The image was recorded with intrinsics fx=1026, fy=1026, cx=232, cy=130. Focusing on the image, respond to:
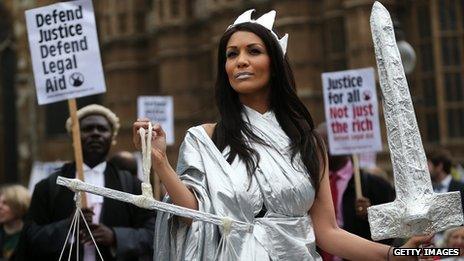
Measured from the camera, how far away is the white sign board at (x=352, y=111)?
8.08m

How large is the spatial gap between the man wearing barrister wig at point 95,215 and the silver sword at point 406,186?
2266mm

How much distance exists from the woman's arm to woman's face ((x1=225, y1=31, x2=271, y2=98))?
339mm

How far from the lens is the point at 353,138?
8.08m

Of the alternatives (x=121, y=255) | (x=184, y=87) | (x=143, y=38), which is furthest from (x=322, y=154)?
(x=143, y=38)

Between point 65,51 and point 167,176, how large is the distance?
281 centimetres

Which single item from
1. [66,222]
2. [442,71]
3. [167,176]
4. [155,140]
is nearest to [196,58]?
[442,71]

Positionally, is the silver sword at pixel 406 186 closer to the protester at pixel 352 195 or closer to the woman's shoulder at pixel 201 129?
the woman's shoulder at pixel 201 129

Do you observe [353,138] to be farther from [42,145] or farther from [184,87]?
[42,145]

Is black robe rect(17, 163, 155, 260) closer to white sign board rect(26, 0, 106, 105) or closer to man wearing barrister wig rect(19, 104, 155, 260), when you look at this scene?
man wearing barrister wig rect(19, 104, 155, 260)

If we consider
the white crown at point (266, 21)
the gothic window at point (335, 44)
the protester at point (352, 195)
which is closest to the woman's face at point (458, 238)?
the protester at point (352, 195)

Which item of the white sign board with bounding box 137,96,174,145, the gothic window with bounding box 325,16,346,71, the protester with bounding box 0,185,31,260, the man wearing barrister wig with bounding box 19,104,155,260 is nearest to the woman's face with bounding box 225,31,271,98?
the man wearing barrister wig with bounding box 19,104,155,260

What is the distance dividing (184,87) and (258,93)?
80.2ft

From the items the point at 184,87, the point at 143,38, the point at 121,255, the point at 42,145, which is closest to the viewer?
the point at 121,255

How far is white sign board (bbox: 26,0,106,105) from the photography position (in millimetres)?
5891
